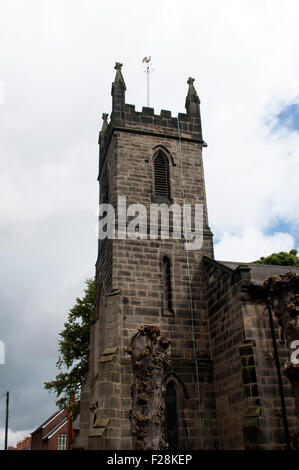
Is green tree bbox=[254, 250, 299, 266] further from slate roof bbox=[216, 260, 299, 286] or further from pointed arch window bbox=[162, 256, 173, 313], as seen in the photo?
pointed arch window bbox=[162, 256, 173, 313]

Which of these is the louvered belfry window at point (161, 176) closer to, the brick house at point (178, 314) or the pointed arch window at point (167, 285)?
the brick house at point (178, 314)

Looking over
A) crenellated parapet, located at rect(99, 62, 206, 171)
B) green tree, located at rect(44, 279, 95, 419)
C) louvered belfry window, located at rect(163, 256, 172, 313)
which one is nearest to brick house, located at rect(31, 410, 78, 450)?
green tree, located at rect(44, 279, 95, 419)

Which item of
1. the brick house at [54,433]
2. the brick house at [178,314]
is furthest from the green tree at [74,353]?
the brick house at [54,433]

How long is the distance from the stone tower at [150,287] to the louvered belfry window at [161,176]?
0.14 ft

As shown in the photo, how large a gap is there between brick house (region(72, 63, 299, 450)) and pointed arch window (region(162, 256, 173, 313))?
39mm

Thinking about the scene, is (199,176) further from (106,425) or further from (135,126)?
(106,425)

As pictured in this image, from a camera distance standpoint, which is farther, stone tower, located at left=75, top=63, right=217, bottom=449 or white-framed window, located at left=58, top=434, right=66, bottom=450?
white-framed window, located at left=58, top=434, right=66, bottom=450

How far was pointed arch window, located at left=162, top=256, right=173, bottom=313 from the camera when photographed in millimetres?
17047

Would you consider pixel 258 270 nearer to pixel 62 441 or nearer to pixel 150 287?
pixel 150 287

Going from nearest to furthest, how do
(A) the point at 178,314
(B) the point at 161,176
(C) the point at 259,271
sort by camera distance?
(A) the point at 178,314 → (C) the point at 259,271 → (B) the point at 161,176

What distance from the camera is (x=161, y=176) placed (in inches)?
774

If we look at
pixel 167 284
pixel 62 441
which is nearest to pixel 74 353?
pixel 167 284

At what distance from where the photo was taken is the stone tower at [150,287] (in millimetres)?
14945

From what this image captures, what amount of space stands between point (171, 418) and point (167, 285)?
14.8ft
